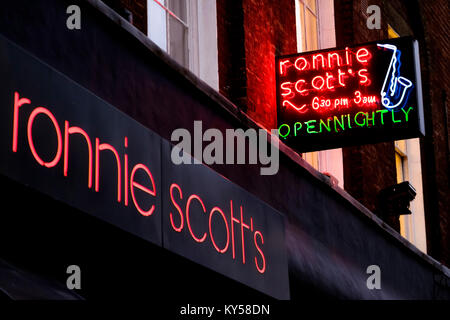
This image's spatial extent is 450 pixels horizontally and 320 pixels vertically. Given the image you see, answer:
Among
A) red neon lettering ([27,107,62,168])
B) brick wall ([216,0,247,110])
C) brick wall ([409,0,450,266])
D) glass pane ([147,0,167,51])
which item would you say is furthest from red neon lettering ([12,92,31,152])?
brick wall ([409,0,450,266])

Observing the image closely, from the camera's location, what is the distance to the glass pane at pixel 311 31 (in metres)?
12.8

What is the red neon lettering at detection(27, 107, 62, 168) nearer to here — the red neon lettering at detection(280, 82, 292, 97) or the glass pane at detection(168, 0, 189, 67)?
the glass pane at detection(168, 0, 189, 67)

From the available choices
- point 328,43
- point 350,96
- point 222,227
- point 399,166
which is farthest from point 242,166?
point 399,166

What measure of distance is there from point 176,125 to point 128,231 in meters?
1.59

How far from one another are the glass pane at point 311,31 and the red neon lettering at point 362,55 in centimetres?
194

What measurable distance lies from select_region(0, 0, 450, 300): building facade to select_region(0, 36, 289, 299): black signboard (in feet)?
0.25

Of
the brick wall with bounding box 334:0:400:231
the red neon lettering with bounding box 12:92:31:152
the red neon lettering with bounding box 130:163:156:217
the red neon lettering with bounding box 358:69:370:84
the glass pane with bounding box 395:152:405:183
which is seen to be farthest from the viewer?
the glass pane with bounding box 395:152:405:183

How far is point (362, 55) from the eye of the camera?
10.8 metres

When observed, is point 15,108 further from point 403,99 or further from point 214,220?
point 403,99

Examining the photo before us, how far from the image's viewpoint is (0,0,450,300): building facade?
6.44 metres

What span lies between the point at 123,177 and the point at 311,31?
22.4ft

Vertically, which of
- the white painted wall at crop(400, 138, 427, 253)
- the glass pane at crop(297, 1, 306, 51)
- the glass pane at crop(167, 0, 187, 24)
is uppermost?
the glass pane at crop(297, 1, 306, 51)
